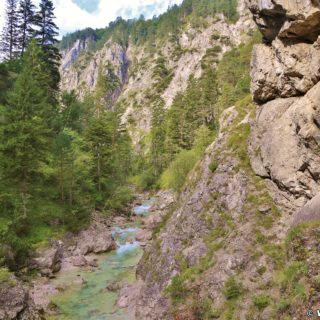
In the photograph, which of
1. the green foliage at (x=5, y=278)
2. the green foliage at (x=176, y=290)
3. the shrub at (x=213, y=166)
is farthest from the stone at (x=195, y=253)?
the green foliage at (x=5, y=278)

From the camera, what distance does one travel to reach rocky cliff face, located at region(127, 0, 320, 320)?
Result: 18469mm

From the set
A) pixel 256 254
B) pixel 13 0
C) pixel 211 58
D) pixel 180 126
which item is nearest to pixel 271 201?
pixel 256 254

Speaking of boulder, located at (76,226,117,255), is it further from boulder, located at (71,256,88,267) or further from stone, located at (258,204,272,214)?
stone, located at (258,204,272,214)

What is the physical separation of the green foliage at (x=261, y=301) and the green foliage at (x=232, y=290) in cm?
146

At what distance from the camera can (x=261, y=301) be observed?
60.3 feet

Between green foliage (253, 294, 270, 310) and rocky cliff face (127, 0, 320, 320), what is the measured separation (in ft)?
0.17

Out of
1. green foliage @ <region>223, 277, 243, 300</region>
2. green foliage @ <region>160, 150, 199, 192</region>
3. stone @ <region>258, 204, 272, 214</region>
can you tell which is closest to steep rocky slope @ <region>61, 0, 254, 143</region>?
green foliage @ <region>160, 150, 199, 192</region>

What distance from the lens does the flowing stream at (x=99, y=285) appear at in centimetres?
2444

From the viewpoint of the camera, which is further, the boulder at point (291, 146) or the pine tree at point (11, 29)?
the pine tree at point (11, 29)

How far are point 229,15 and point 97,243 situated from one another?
137339mm

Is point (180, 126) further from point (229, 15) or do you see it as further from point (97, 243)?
point (229, 15)

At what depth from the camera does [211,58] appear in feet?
441

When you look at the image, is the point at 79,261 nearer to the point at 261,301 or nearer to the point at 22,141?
the point at 22,141

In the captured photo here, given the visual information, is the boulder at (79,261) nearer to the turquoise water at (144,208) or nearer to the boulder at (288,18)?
the turquoise water at (144,208)
